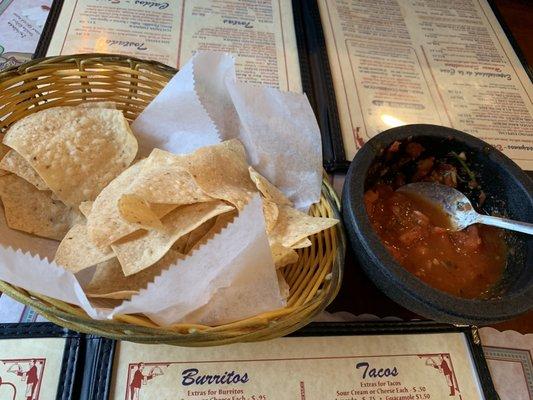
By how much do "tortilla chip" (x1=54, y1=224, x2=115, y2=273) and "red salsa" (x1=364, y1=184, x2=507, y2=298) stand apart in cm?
48

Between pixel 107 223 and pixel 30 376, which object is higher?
pixel 107 223

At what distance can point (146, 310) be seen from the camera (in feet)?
2.02

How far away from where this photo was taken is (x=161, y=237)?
2.39 feet

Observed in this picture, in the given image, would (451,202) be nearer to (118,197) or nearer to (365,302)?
(365,302)

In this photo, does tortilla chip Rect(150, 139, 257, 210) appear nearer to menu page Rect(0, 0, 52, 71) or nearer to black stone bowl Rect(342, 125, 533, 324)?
black stone bowl Rect(342, 125, 533, 324)

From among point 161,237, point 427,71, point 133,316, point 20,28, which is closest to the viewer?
point 133,316

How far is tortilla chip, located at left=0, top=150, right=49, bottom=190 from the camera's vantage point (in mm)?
838

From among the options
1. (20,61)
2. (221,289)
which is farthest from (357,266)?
(20,61)

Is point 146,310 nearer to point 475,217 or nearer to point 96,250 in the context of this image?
point 96,250

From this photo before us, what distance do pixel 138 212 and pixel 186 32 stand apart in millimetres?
840


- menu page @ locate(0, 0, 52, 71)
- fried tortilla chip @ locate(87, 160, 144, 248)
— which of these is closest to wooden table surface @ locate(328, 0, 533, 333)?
fried tortilla chip @ locate(87, 160, 144, 248)

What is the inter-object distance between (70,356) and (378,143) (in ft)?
2.11

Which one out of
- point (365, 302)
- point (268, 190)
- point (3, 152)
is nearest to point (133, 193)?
point (268, 190)

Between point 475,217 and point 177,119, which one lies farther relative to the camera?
point 177,119
